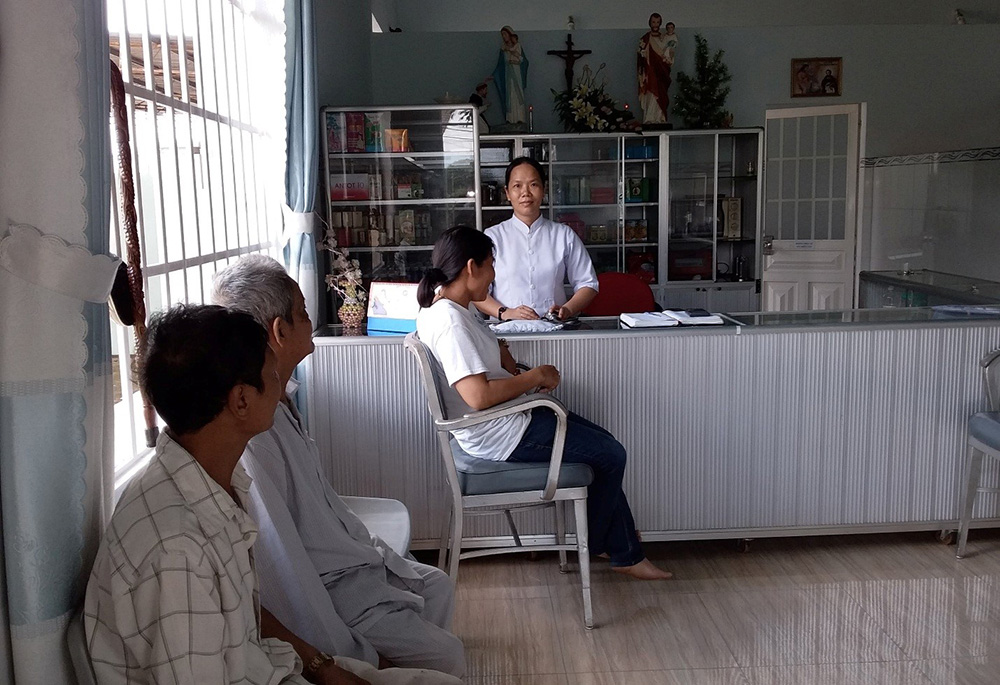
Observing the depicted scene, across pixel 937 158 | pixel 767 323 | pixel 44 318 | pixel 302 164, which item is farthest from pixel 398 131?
pixel 937 158

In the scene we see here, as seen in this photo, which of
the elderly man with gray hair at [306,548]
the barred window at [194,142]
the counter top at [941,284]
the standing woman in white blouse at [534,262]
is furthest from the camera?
the standing woman in white blouse at [534,262]

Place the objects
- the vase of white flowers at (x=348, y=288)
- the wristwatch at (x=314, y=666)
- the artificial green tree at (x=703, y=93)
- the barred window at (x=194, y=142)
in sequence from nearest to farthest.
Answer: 1. the wristwatch at (x=314, y=666)
2. the barred window at (x=194, y=142)
3. the vase of white flowers at (x=348, y=288)
4. the artificial green tree at (x=703, y=93)

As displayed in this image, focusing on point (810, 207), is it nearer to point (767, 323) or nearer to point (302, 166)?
point (767, 323)

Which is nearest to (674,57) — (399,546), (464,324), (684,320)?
(684,320)

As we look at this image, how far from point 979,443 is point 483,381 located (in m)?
1.88

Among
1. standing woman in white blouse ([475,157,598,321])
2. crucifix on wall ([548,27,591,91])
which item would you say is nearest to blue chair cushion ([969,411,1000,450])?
standing woman in white blouse ([475,157,598,321])

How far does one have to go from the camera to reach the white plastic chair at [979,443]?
10.7 ft

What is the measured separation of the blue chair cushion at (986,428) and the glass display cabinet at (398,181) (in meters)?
2.53

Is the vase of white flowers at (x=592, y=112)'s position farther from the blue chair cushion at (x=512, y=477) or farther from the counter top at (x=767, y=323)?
the blue chair cushion at (x=512, y=477)

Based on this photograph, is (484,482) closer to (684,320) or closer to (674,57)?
(684,320)

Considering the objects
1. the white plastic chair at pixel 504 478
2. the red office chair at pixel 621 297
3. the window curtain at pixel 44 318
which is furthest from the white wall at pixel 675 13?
the window curtain at pixel 44 318

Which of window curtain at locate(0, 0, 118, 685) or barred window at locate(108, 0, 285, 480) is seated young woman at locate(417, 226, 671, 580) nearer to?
barred window at locate(108, 0, 285, 480)

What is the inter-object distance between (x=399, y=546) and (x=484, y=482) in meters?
0.64

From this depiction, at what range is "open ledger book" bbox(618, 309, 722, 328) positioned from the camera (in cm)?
337
